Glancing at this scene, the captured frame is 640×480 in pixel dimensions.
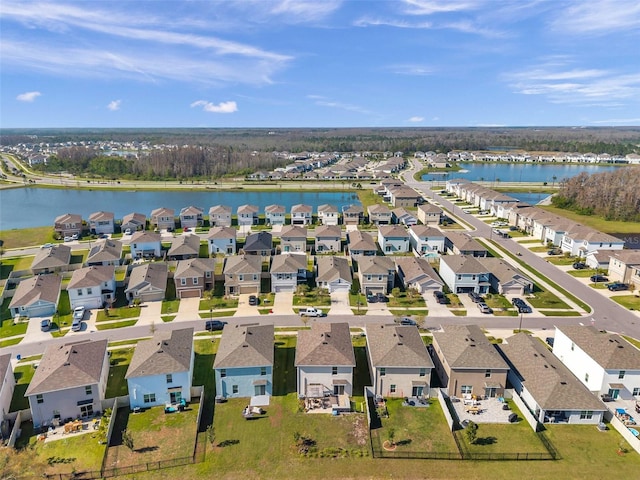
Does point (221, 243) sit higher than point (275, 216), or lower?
lower

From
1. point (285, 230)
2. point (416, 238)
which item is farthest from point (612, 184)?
point (285, 230)

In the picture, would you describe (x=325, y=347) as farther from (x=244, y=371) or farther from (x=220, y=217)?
(x=220, y=217)

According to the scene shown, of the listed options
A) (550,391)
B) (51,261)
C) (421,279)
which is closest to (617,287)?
(421,279)

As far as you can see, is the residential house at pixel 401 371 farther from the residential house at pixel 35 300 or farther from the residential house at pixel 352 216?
the residential house at pixel 352 216

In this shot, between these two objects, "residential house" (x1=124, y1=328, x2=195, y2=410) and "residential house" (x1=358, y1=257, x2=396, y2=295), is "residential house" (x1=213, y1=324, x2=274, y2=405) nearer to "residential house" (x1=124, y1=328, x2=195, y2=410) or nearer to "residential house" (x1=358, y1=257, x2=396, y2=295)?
"residential house" (x1=124, y1=328, x2=195, y2=410)

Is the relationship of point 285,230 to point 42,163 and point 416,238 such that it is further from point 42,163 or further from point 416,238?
point 42,163

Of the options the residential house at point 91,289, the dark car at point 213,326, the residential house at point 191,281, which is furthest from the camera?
the residential house at point 191,281

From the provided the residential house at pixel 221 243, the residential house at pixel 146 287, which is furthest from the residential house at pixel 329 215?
the residential house at pixel 146 287
